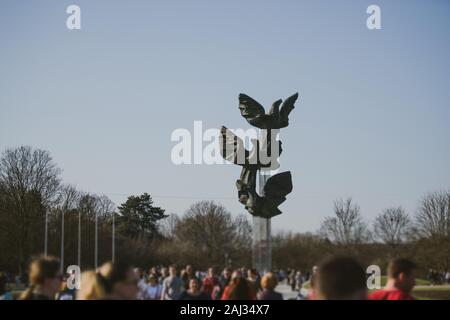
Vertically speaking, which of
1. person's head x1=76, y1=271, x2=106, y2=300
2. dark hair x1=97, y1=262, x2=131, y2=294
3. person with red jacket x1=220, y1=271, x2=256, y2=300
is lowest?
person with red jacket x1=220, y1=271, x2=256, y2=300

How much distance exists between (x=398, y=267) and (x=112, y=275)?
A: 2.38 metres

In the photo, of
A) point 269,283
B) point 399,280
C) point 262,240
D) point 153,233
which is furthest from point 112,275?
point 153,233

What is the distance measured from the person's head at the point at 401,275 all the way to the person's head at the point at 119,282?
2.16 meters

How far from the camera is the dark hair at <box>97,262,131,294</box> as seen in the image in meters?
4.68

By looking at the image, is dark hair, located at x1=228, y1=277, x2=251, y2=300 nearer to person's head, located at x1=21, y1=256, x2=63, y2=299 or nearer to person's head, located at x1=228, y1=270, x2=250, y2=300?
person's head, located at x1=228, y1=270, x2=250, y2=300

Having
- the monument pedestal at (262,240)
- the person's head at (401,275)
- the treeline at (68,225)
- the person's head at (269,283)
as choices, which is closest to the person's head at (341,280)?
the person's head at (401,275)

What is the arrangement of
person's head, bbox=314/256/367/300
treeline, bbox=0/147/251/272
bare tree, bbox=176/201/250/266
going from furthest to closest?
bare tree, bbox=176/201/250/266 < treeline, bbox=0/147/251/272 < person's head, bbox=314/256/367/300

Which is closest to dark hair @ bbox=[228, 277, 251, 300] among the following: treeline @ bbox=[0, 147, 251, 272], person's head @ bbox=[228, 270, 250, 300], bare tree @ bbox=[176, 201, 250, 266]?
person's head @ bbox=[228, 270, 250, 300]

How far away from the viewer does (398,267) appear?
5.28 m

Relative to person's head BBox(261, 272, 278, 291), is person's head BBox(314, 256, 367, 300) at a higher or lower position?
higher

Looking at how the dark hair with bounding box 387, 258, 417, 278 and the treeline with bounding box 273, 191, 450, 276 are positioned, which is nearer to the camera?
the dark hair with bounding box 387, 258, 417, 278

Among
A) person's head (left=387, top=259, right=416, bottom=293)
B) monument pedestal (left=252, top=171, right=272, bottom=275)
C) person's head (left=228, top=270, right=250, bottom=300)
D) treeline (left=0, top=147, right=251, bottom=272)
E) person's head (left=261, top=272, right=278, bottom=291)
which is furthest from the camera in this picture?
treeline (left=0, top=147, right=251, bottom=272)

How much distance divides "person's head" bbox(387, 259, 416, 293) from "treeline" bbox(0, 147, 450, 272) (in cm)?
2516
